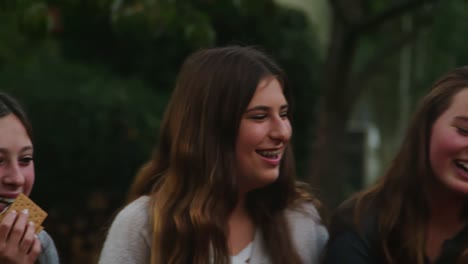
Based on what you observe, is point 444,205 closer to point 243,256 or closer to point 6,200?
point 243,256

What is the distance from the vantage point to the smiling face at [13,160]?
3.29 m

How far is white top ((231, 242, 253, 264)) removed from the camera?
3.62m

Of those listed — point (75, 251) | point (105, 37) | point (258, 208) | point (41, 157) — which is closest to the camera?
point (258, 208)

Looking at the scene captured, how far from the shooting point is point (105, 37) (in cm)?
1062

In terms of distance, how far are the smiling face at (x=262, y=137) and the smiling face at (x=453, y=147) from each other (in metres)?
0.55

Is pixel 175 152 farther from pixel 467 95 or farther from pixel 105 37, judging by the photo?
pixel 105 37

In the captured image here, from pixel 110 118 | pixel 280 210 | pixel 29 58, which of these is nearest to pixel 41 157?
pixel 110 118

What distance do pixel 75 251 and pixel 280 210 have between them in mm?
6440

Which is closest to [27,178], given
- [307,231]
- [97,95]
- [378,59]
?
[307,231]

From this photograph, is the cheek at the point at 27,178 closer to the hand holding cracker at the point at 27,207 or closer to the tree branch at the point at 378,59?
the hand holding cracker at the point at 27,207

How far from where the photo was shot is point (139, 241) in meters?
3.58

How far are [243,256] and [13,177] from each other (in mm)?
907

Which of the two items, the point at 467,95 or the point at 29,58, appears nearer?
the point at 467,95

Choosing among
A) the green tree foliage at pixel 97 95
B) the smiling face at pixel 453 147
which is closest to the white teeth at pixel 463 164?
the smiling face at pixel 453 147
